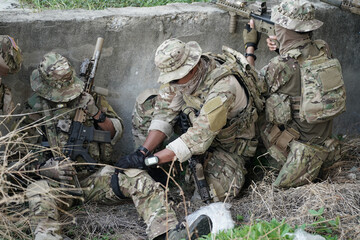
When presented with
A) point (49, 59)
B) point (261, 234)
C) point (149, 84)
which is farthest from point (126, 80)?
point (261, 234)

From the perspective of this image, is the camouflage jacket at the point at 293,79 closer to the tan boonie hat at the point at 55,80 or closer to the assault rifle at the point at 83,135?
the assault rifle at the point at 83,135

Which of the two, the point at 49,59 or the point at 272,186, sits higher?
the point at 49,59

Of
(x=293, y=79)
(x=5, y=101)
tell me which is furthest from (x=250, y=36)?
(x=5, y=101)

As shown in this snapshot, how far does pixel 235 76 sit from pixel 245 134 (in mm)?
676

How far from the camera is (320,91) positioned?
4930 mm

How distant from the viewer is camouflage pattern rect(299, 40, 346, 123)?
493 cm

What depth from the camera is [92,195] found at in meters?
4.99

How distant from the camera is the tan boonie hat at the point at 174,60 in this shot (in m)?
4.58

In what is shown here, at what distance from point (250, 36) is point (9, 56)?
2.60 m

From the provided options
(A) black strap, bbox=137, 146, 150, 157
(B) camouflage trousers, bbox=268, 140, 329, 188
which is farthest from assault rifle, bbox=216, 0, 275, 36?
(A) black strap, bbox=137, 146, 150, 157

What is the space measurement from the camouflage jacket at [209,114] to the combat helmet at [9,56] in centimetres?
139

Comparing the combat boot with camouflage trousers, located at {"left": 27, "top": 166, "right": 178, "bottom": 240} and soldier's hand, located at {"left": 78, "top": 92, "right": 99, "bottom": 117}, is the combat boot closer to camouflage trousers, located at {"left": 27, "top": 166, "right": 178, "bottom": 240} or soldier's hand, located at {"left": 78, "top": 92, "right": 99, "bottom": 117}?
camouflage trousers, located at {"left": 27, "top": 166, "right": 178, "bottom": 240}

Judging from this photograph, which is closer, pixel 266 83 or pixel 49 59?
pixel 49 59

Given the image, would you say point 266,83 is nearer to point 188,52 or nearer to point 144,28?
point 188,52
